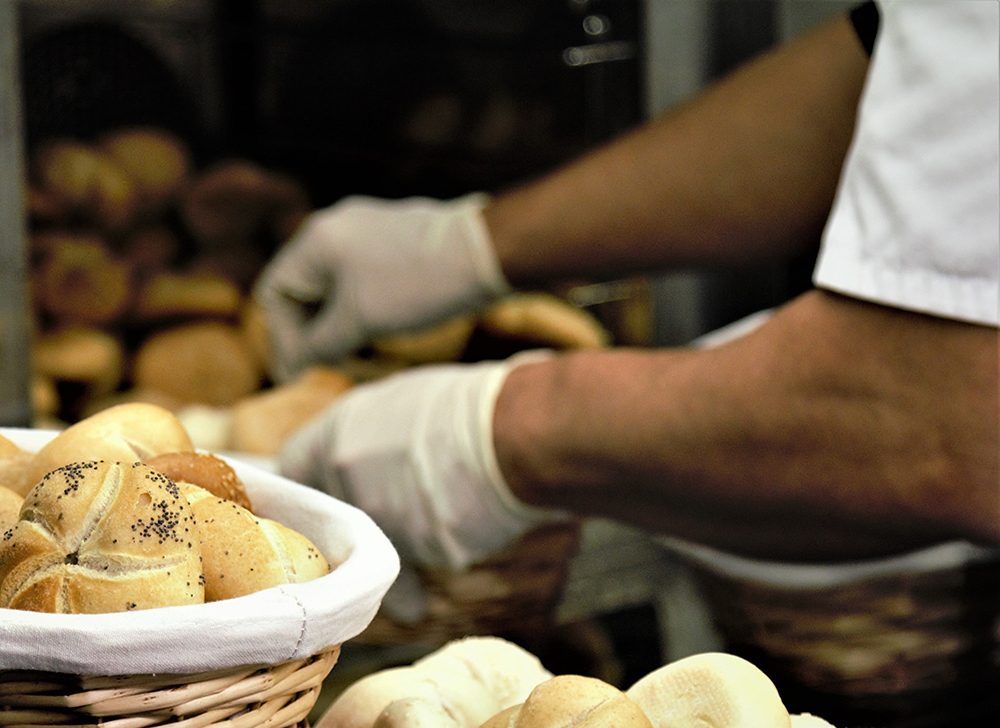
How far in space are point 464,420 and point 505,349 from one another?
55 centimetres

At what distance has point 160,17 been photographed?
125 cm

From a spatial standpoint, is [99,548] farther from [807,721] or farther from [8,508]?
[807,721]

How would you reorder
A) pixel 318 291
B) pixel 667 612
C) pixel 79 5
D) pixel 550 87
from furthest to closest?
pixel 550 87, pixel 318 291, pixel 79 5, pixel 667 612

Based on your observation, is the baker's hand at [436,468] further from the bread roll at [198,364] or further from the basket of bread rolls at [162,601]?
the basket of bread rolls at [162,601]

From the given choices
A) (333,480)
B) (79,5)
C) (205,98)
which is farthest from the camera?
(205,98)

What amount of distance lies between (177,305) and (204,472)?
95 cm

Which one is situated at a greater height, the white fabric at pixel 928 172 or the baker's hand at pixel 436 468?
the white fabric at pixel 928 172

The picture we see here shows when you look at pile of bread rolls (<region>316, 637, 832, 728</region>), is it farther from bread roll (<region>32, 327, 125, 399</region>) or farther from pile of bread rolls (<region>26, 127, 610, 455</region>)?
bread roll (<region>32, 327, 125, 399</region>)

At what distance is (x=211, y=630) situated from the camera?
327 millimetres

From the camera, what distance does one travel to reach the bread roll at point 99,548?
0.34m

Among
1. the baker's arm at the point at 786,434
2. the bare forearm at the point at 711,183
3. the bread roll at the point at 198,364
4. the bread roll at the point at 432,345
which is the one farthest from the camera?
the bread roll at the point at 432,345

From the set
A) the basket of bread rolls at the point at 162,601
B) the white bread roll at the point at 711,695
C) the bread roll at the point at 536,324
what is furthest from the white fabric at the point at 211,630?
the bread roll at the point at 536,324

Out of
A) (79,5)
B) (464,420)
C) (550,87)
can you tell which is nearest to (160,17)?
(79,5)

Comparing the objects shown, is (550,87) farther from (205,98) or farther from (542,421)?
(542,421)
